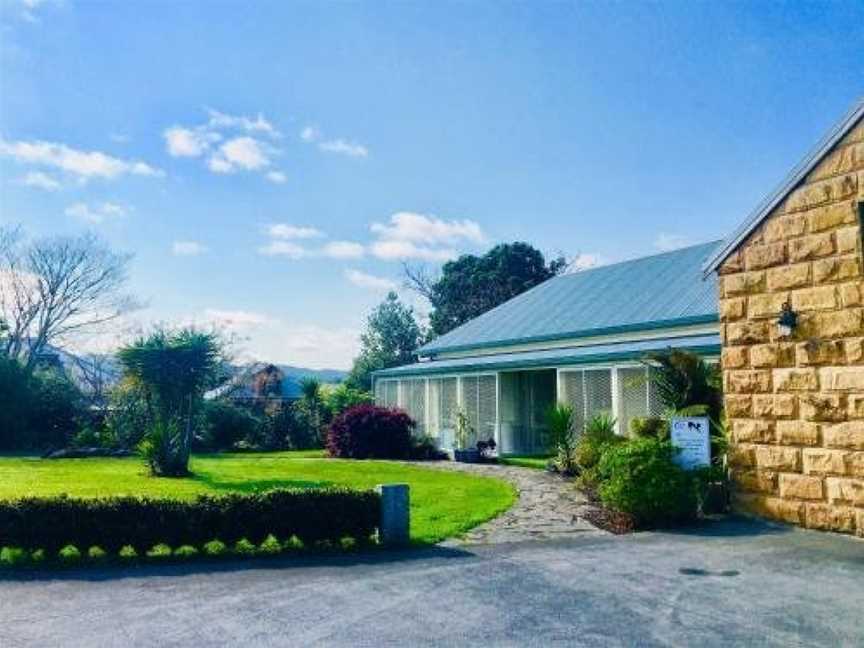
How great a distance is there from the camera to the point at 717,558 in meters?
8.60

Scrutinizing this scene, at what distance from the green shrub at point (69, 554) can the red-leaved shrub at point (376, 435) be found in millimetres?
14630

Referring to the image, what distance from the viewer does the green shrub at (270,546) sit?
9.24 metres

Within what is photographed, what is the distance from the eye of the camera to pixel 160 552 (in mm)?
9219

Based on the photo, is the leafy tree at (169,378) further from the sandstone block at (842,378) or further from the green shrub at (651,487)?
the sandstone block at (842,378)

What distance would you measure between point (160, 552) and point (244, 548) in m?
1.00

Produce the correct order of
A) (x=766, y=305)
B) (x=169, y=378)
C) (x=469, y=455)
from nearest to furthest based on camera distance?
1. (x=766, y=305)
2. (x=169, y=378)
3. (x=469, y=455)

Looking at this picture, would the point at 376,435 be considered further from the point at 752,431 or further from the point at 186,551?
the point at 186,551

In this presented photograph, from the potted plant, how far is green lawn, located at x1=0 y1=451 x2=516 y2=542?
209 centimetres

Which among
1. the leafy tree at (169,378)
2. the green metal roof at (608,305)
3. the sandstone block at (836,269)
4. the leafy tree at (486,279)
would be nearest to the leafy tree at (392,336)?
the leafy tree at (486,279)

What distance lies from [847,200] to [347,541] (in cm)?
788

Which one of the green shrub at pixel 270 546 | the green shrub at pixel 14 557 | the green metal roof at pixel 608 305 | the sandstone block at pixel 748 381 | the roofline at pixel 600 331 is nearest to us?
the green shrub at pixel 14 557

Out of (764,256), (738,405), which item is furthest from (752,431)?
(764,256)

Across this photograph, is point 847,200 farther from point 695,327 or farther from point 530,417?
point 530,417

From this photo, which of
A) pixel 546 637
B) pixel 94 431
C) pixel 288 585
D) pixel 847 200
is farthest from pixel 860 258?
pixel 94 431
